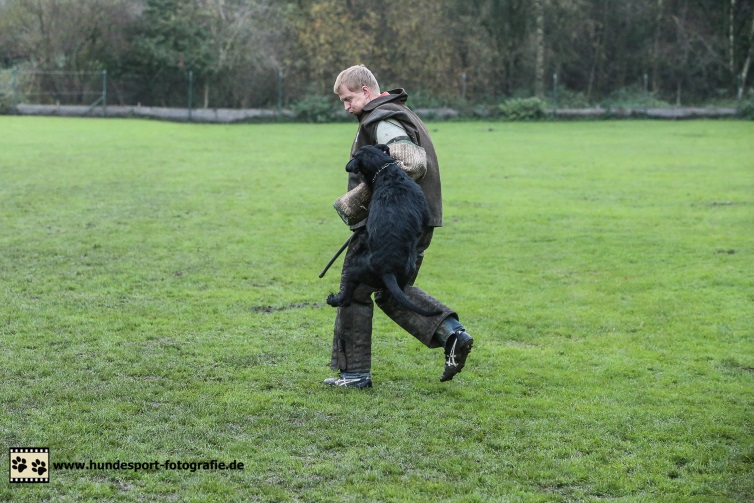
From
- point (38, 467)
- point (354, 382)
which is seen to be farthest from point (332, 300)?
point (38, 467)

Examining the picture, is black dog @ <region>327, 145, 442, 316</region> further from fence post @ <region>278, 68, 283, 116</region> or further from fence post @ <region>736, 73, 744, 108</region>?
fence post @ <region>736, 73, 744, 108</region>

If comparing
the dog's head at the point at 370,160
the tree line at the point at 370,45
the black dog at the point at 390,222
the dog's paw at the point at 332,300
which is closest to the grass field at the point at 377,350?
the dog's paw at the point at 332,300

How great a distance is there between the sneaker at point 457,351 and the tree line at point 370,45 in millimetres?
30258

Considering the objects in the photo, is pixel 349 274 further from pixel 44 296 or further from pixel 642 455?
pixel 44 296

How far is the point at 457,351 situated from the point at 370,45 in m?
32.9

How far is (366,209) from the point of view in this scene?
545 centimetres

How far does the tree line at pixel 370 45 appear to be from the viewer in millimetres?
35781

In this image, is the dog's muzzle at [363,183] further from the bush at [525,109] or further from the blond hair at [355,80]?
the bush at [525,109]

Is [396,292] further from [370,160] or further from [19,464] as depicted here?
[19,464]

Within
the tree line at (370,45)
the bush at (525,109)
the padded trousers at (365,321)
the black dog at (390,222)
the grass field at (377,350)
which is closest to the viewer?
the grass field at (377,350)

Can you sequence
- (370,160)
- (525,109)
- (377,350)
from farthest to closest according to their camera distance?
(525,109) < (377,350) < (370,160)

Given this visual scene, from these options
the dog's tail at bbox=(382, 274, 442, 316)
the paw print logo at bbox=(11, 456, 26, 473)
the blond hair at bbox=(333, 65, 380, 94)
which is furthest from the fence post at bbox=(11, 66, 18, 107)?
the paw print logo at bbox=(11, 456, 26, 473)

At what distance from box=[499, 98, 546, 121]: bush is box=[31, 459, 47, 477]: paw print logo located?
31.0 meters

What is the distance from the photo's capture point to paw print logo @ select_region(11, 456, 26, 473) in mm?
4152
